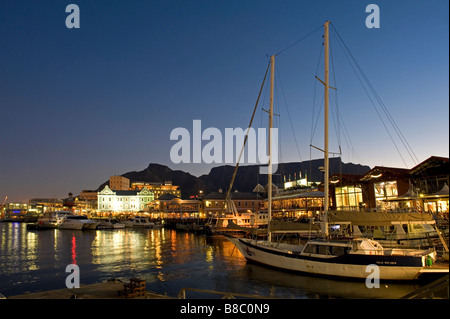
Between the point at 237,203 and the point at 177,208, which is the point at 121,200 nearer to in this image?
the point at 177,208

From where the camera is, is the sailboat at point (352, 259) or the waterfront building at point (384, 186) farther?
the waterfront building at point (384, 186)

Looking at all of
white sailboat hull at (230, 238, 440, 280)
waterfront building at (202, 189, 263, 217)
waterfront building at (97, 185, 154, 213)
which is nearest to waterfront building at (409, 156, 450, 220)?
white sailboat hull at (230, 238, 440, 280)

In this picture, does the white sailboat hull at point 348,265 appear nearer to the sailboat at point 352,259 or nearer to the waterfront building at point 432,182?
the sailboat at point 352,259

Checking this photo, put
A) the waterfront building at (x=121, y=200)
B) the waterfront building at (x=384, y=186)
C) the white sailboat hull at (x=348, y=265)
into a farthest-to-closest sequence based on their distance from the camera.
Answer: the waterfront building at (x=121, y=200) → the waterfront building at (x=384, y=186) → the white sailboat hull at (x=348, y=265)

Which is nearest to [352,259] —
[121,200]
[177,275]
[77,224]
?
[177,275]

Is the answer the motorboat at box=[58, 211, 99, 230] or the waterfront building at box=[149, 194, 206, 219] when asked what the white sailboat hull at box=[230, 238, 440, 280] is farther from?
the waterfront building at box=[149, 194, 206, 219]

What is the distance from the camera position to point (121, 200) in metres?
165

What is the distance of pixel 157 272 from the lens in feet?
90.1

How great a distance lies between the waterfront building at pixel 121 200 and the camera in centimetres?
16138

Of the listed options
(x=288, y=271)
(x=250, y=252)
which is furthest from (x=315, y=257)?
(x=250, y=252)

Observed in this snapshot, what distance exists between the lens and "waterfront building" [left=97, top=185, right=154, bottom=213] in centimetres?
16138

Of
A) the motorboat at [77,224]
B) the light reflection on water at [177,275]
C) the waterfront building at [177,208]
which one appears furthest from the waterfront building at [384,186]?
the motorboat at [77,224]

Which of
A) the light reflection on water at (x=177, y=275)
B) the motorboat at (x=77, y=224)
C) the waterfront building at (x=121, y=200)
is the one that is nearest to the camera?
the light reflection on water at (x=177, y=275)
